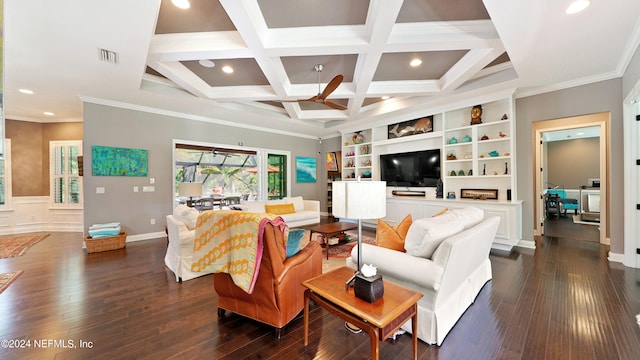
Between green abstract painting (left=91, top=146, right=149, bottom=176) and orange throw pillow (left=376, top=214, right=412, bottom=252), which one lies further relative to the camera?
green abstract painting (left=91, top=146, right=149, bottom=176)

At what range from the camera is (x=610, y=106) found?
358cm

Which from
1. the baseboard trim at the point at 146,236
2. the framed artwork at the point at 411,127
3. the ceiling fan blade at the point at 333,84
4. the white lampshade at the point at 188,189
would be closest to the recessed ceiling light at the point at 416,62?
the ceiling fan blade at the point at 333,84

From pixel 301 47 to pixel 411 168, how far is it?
13.2 feet

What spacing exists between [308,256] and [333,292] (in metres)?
0.59

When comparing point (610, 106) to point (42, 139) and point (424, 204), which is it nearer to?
point (424, 204)

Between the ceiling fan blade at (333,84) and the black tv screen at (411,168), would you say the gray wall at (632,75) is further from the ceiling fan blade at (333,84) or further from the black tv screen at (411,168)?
the ceiling fan blade at (333,84)

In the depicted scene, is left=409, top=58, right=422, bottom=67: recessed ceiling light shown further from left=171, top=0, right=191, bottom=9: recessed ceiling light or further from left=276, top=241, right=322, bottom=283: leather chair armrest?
left=276, top=241, right=322, bottom=283: leather chair armrest

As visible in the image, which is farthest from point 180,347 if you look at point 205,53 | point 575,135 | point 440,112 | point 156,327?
point 575,135

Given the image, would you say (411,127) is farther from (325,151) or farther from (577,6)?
(577,6)

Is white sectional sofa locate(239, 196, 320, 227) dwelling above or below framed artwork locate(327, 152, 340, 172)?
below

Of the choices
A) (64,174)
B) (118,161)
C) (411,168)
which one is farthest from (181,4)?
(64,174)

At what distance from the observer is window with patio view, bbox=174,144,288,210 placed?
6824mm

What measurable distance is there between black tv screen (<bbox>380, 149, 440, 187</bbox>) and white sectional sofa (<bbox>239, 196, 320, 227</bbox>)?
84.3 inches

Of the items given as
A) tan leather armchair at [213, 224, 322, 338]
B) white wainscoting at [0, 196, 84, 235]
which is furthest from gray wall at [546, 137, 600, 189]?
white wainscoting at [0, 196, 84, 235]
